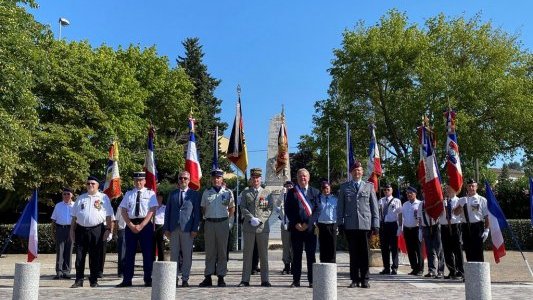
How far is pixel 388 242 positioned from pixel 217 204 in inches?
214

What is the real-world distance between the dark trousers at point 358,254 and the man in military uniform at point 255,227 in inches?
61.8

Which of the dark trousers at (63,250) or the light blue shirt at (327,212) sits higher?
the light blue shirt at (327,212)

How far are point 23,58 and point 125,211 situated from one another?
38.5 feet

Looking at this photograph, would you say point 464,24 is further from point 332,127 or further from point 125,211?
point 125,211

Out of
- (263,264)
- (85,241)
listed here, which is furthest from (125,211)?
(263,264)

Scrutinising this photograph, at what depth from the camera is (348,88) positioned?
39875mm

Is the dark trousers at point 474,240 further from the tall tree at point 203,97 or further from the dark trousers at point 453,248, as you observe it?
the tall tree at point 203,97

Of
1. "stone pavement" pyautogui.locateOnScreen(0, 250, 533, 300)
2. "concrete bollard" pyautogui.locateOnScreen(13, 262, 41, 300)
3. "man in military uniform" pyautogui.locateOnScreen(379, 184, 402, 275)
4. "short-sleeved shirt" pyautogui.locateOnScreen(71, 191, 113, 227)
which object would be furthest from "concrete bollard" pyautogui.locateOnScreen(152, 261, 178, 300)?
"man in military uniform" pyautogui.locateOnScreen(379, 184, 402, 275)

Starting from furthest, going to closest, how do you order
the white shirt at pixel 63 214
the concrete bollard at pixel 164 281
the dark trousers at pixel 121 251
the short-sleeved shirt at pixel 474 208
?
the white shirt at pixel 63 214
the dark trousers at pixel 121 251
the short-sleeved shirt at pixel 474 208
the concrete bollard at pixel 164 281

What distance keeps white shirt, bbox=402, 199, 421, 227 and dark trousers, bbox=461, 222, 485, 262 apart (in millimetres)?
1860

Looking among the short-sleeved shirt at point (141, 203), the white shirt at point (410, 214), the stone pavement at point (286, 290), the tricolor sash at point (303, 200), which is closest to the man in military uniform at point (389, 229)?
the white shirt at point (410, 214)

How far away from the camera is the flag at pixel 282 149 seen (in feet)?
82.9

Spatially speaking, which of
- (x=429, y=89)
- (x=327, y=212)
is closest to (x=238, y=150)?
(x=327, y=212)

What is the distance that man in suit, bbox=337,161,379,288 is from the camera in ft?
36.8
